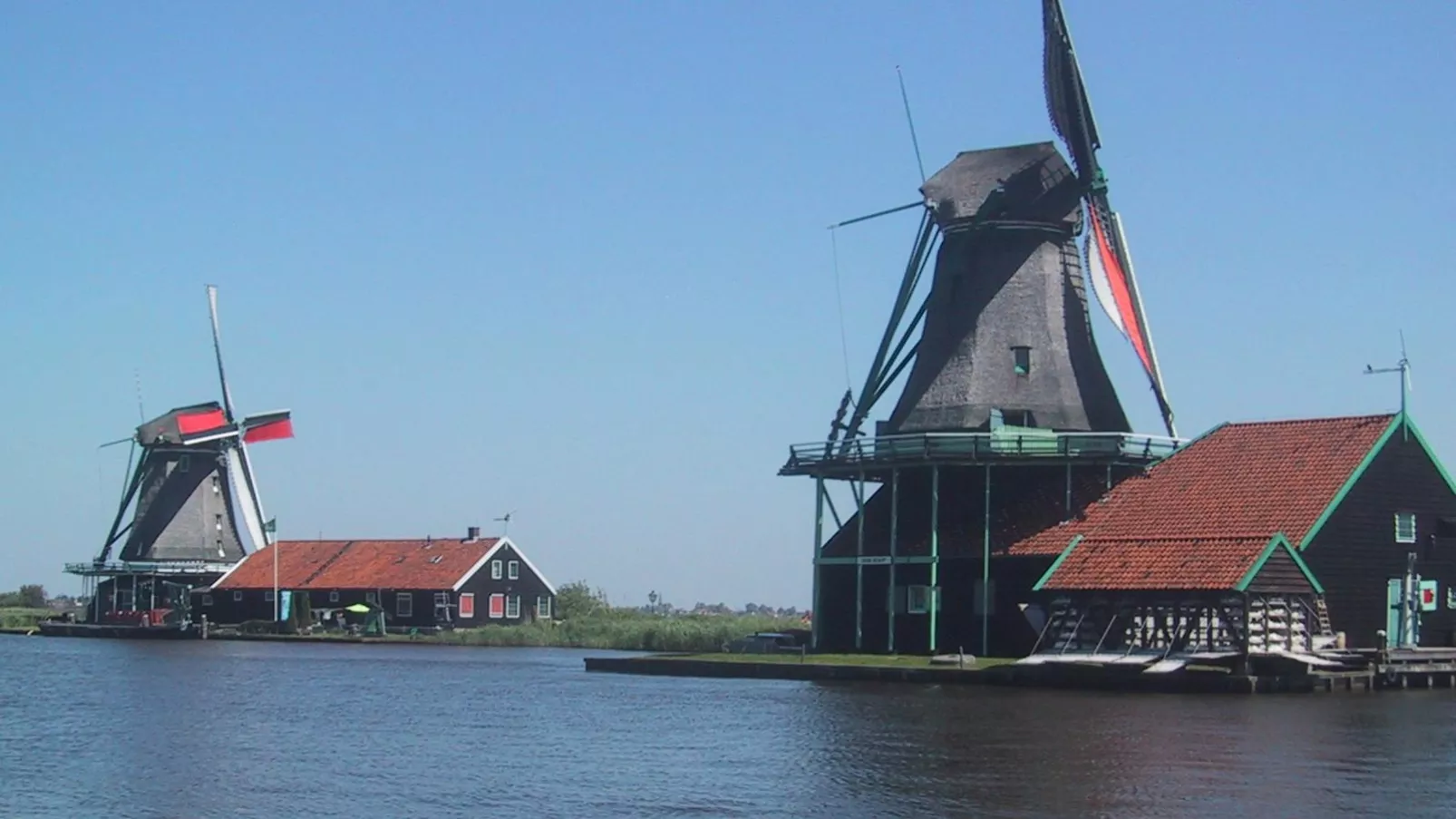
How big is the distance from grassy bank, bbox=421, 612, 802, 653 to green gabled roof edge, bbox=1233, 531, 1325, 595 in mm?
21191

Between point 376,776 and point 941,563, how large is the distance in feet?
56.1

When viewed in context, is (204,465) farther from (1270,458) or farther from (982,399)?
(1270,458)

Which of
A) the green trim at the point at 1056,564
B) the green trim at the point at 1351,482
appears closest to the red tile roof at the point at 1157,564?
the green trim at the point at 1056,564

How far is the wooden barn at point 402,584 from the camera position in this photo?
63.1 meters

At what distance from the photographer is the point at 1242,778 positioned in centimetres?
2120

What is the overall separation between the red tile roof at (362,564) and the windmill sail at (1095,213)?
1119 inches

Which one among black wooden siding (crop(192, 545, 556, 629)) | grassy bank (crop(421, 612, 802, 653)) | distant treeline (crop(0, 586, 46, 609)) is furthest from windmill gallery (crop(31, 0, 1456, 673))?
distant treeline (crop(0, 586, 46, 609))

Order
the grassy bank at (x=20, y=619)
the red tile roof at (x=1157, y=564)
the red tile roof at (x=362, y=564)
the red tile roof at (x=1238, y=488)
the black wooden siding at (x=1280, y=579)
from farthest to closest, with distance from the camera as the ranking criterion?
the grassy bank at (x=20, y=619) < the red tile roof at (x=362, y=564) < the red tile roof at (x=1238, y=488) < the red tile roof at (x=1157, y=564) < the black wooden siding at (x=1280, y=579)

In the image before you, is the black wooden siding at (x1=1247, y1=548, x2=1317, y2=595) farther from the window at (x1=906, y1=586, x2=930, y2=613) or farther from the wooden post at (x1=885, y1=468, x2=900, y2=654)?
the wooden post at (x1=885, y1=468, x2=900, y2=654)

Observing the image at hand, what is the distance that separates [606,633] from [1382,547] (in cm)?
2900

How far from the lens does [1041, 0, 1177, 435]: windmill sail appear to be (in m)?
39.9

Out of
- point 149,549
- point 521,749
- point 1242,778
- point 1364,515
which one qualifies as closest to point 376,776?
point 521,749

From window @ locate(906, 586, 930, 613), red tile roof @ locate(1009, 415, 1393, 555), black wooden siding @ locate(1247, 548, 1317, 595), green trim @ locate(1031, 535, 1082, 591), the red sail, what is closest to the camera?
black wooden siding @ locate(1247, 548, 1317, 595)

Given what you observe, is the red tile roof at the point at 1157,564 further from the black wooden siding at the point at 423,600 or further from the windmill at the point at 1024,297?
the black wooden siding at the point at 423,600
